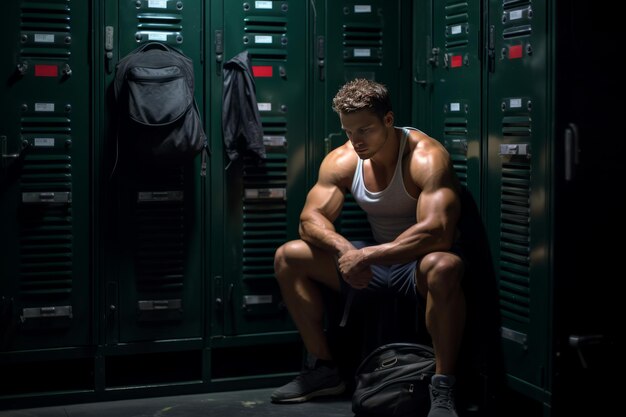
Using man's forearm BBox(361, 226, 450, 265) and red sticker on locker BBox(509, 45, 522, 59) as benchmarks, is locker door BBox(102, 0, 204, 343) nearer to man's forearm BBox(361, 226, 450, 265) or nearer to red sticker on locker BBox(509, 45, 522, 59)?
man's forearm BBox(361, 226, 450, 265)

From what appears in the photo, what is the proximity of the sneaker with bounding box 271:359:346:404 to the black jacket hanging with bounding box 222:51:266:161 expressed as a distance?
103cm

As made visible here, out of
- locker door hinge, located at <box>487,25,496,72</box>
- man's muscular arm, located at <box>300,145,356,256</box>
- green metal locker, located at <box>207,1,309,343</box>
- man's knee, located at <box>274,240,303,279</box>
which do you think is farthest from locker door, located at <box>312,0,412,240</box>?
locker door hinge, located at <box>487,25,496,72</box>

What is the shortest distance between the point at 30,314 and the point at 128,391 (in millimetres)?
577

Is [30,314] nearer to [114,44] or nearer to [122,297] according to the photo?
[122,297]

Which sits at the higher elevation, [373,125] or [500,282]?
[373,125]

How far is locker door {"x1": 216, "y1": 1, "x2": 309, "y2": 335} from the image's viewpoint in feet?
15.0

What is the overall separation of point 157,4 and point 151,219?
39.2 inches

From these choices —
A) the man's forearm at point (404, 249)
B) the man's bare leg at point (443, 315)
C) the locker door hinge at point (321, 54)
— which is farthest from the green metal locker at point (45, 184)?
the man's bare leg at point (443, 315)

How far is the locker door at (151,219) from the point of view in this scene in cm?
436

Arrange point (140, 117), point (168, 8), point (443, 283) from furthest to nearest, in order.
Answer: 1. point (168, 8)
2. point (140, 117)
3. point (443, 283)

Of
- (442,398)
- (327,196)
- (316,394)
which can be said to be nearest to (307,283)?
(327,196)

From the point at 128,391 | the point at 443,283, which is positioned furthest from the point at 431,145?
the point at 128,391

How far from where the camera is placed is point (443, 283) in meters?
3.88

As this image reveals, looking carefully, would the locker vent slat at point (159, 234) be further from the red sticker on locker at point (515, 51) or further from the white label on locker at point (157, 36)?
the red sticker on locker at point (515, 51)
